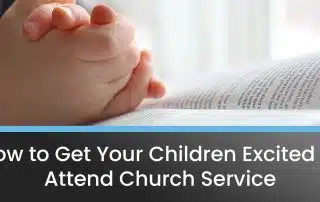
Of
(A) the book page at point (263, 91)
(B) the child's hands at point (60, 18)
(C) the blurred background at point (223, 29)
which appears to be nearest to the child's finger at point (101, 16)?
(B) the child's hands at point (60, 18)

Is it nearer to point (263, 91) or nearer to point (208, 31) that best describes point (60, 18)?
point (263, 91)

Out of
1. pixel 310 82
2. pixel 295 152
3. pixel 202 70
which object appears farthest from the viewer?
pixel 202 70

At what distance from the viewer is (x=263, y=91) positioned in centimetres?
47

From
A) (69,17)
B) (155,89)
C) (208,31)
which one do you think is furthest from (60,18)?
(208,31)

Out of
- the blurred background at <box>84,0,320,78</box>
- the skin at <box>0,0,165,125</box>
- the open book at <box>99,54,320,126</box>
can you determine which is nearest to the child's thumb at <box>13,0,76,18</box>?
the skin at <box>0,0,165,125</box>

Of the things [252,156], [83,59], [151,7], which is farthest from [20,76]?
[151,7]

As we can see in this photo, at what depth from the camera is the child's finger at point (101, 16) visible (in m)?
0.41

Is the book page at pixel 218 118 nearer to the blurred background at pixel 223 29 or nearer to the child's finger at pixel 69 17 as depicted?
the child's finger at pixel 69 17

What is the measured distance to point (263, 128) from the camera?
35cm

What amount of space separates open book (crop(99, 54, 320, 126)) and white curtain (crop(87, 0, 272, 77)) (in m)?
0.35

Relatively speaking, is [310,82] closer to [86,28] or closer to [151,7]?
[86,28]

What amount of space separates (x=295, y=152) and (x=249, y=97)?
0.41 feet

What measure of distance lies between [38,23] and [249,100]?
0.58 ft

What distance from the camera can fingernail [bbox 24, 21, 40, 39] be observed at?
414mm
